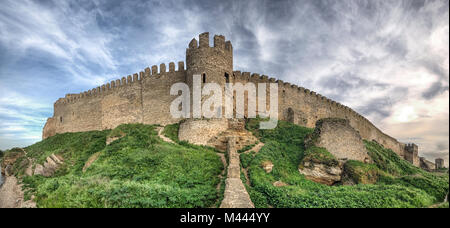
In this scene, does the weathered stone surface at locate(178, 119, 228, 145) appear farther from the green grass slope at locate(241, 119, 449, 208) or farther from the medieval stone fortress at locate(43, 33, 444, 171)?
the green grass slope at locate(241, 119, 449, 208)

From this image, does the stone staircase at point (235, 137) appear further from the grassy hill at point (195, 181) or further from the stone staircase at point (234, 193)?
the stone staircase at point (234, 193)

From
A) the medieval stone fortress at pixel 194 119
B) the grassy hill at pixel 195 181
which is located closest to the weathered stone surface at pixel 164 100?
the medieval stone fortress at pixel 194 119

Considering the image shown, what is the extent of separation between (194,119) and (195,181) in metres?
6.35

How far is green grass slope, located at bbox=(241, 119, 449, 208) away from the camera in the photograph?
331 inches

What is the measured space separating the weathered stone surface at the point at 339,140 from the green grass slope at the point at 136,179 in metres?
7.56

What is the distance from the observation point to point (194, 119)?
50.9 feet

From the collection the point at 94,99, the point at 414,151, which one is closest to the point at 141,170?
the point at 94,99

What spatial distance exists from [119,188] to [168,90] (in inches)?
494

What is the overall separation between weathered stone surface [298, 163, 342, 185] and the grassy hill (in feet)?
1.69

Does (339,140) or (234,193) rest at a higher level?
(339,140)

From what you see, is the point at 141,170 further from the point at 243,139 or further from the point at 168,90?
the point at 168,90

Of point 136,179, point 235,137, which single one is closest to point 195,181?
point 136,179

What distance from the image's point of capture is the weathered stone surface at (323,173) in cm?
1274

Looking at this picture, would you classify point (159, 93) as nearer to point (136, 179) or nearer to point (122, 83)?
point (122, 83)
